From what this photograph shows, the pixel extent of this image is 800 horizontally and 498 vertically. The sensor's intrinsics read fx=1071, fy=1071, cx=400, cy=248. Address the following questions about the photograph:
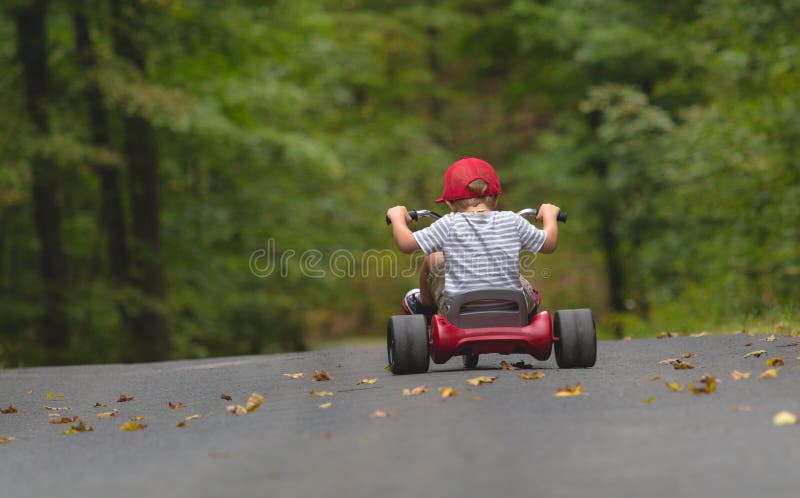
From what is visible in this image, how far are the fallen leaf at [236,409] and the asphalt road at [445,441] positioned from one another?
0.29 ft

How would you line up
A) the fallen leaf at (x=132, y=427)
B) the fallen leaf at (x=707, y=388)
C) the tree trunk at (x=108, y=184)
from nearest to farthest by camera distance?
1. the fallen leaf at (x=707, y=388)
2. the fallen leaf at (x=132, y=427)
3. the tree trunk at (x=108, y=184)

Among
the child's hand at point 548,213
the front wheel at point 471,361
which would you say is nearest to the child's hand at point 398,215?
the child's hand at point 548,213

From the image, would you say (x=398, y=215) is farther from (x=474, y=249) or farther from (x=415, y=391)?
(x=415, y=391)

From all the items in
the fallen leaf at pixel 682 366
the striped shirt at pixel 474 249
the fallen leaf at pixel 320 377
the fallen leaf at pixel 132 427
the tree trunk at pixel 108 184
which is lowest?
the fallen leaf at pixel 132 427

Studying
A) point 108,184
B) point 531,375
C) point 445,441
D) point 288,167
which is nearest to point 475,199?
point 531,375

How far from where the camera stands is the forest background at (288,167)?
15.4 metres

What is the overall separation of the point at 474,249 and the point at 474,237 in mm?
82

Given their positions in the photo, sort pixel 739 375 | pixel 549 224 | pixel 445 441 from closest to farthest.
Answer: pixel 445 441 → pixel 739 375 → pixel 549 224

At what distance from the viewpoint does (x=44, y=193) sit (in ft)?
57.4

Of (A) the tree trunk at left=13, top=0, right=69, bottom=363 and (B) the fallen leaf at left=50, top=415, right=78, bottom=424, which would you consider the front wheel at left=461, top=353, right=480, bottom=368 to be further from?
(A) the tree trunk at left=13, top=0, right=69, bottom=363

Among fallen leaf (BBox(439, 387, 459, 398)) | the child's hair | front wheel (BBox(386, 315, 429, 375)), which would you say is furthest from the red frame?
fallen leaf (BBox(439, 387, 459, 398))

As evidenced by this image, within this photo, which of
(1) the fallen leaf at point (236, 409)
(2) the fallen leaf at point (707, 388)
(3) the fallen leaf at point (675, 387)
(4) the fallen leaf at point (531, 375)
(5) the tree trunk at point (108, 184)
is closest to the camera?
(2) the fallen leaf at point (707, 388)

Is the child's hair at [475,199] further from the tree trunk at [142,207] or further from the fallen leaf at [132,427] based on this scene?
the tree trunk at [142,207]

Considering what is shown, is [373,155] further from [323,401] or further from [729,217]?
[323,401]
